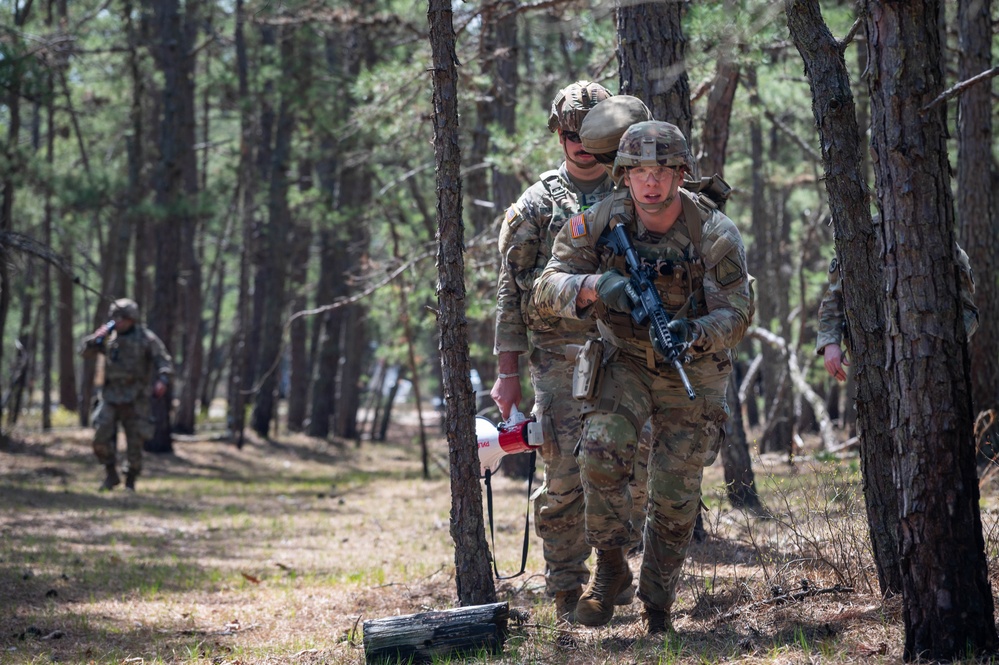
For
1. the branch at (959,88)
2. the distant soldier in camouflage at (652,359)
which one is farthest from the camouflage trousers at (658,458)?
the branch at (959,88)

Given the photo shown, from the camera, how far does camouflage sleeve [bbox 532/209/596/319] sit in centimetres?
434

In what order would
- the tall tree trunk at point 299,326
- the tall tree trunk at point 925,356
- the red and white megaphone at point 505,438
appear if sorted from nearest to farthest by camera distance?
1. the tall tree trunk at point 925,356
2. the red and white megaphone at point 505,438
3. the tall tree trunk at point 299,326

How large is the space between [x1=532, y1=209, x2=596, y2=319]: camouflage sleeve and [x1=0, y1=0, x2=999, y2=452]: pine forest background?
37.8 inches

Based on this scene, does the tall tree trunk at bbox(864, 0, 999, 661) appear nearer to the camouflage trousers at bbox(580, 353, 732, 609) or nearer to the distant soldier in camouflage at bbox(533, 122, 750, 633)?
the distant soldier in camouflage at bbox(533, 122, 750, 633)

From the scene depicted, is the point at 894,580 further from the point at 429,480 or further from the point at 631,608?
the point at 429,480

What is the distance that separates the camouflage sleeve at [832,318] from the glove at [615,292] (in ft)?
5.51

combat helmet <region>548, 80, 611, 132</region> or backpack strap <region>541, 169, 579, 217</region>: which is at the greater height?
combat helmet <region>548, 80, 611, 132</region>

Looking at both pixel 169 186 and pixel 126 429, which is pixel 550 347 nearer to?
pixel 126 429

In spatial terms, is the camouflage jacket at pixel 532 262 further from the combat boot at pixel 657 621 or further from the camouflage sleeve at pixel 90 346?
the camouflage sleeve at pixel 90 346

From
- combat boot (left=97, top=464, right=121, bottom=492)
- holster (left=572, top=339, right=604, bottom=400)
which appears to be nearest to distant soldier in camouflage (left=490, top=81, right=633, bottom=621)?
holster (left=572, top=339, right=604, bottom=400)

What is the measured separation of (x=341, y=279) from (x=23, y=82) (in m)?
10.0

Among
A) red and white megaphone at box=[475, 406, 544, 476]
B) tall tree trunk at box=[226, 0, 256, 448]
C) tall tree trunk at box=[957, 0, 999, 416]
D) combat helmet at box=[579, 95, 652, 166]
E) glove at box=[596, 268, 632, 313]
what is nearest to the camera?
glove at box=[596, 268, 632, 313]

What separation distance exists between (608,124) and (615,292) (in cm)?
103

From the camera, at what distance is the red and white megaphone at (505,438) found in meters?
4.91
